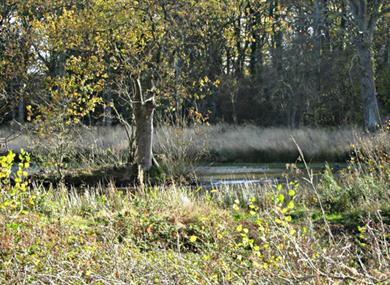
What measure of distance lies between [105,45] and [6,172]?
9.53m

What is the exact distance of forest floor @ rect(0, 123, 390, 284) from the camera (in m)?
3.74

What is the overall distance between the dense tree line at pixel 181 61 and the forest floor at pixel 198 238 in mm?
5510

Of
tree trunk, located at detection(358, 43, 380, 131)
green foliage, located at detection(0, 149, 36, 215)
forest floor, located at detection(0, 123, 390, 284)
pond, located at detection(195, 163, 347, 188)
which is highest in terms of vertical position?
tree trunk, located at detection(358, 43, 380, 131)

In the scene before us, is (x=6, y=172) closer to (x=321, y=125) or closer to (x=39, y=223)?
(x=39, y=223)

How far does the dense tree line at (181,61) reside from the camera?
14.5 m

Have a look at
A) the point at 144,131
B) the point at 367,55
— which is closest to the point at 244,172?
the point at 144,131

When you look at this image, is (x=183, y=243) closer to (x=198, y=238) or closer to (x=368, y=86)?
(x=198, y=238)

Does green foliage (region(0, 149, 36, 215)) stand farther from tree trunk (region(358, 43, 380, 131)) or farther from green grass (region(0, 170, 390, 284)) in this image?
tree trunk (region(358, 43, 380, 131))

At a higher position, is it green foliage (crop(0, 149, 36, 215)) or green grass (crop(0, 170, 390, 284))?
green foliage (crop(0, 149, 36, 215))

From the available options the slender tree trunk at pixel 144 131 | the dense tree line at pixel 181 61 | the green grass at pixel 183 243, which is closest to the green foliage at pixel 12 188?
the green grass at pixel 183 243

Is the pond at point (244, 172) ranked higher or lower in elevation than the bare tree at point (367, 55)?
lower

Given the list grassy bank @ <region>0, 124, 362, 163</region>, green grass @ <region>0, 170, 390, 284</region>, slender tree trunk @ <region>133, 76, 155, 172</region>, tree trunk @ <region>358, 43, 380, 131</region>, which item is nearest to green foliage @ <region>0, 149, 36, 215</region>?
green grass @ <region>0, 170, 390, 284</region>

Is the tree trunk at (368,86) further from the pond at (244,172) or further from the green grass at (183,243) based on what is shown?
the green grass at (183,243)

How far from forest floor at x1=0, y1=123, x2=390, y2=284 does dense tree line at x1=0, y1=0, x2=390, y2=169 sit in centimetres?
551
